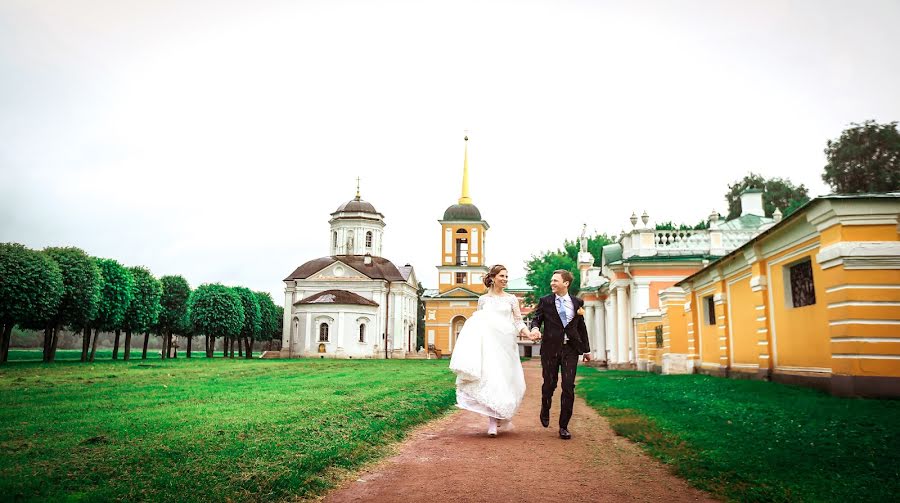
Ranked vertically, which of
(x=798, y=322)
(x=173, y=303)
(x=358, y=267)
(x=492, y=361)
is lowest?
(x=492, y=361)

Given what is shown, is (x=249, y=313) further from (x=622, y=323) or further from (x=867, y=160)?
(x=867, y=160)

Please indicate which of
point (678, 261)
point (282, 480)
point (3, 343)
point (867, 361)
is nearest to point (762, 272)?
point (867, 361)

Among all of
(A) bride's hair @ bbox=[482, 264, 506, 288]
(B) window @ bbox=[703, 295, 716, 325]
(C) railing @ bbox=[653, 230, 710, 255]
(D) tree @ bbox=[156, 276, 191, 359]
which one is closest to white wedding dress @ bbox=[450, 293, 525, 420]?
(A) bride's hair @ bbox=[482, 264, 506, 288]

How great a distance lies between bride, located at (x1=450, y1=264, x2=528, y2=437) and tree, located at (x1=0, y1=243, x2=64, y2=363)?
27.5 m

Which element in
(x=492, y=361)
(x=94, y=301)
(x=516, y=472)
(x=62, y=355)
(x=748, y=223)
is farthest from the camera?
(x=62, y=355)

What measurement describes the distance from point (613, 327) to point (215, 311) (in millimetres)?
34506

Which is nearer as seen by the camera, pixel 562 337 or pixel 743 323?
pixel 562 337

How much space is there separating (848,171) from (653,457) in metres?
42.2

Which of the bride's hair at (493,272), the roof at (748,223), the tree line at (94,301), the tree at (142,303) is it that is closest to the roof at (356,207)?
the tree line at (94,301)

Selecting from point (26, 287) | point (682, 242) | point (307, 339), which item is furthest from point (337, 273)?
point (682, 242)

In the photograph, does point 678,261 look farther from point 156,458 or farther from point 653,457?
point 156,458

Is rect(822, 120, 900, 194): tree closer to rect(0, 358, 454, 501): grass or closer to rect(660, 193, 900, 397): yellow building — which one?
rect(660, 193, 900, 397): yellow building

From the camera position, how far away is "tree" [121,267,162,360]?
125ft

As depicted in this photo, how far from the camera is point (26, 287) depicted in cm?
2698
